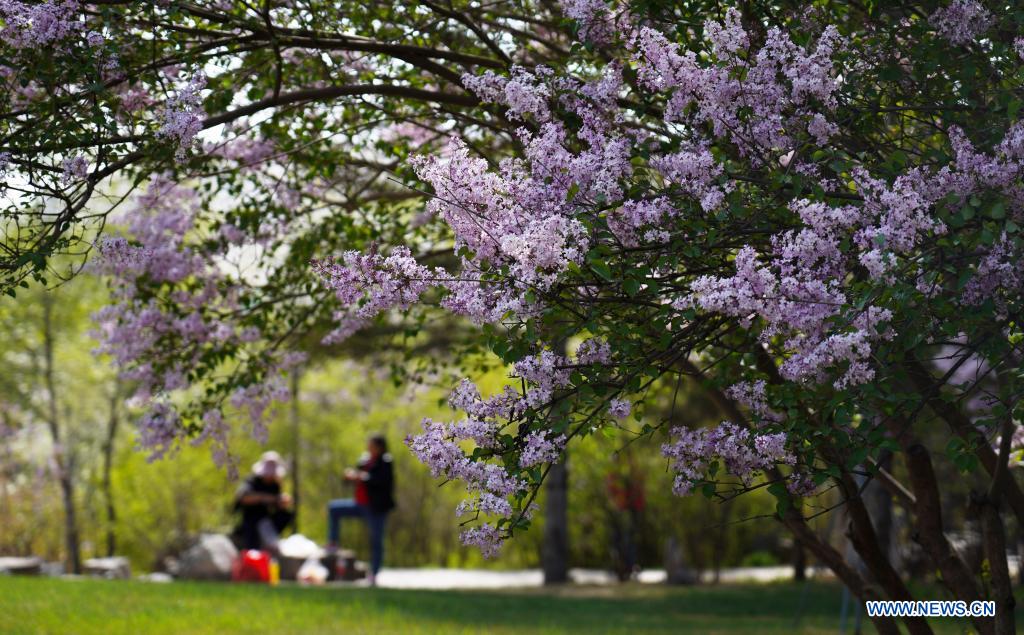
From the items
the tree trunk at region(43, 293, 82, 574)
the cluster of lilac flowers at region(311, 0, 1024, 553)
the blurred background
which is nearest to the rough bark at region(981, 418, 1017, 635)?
the cluster of lilac flowers at region(311, 0, 1024, 553)

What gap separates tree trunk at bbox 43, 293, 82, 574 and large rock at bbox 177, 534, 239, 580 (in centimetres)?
895

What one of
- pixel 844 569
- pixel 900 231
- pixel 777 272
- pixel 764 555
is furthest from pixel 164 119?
pixel 764 555

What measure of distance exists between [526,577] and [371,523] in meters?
5.61

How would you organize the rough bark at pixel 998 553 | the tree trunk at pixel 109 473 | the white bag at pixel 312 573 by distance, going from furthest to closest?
the tree trunk at pixel 109 473 → the white bag at pixel 312 573 → the rough bark at pixel 998 553

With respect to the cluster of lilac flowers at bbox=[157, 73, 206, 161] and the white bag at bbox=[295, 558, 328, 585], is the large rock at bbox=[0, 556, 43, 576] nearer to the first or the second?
the white bag at bbox=[295, 558, 328, 585]

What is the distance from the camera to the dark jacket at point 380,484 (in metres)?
15.1

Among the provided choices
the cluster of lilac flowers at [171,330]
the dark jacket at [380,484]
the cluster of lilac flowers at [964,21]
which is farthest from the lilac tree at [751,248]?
the dark jacket at [380,484]

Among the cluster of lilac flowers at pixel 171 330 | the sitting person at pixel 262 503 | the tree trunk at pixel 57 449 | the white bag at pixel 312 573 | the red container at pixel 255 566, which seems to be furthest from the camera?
the tree trunk at pixel 57 449

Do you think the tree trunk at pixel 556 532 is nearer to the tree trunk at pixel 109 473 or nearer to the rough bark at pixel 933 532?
the rough bark at pixel 933 532

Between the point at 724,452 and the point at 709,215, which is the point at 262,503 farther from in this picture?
the point at 709,215

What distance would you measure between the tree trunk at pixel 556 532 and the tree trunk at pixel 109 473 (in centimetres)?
1236

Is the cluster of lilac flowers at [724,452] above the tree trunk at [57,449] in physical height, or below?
below

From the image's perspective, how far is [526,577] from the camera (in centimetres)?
2011

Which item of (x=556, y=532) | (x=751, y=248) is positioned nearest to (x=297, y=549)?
(x=556, y=532)
